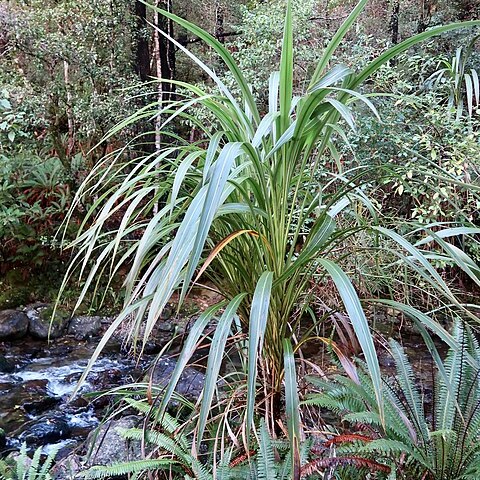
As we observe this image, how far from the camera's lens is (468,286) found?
3975 mm

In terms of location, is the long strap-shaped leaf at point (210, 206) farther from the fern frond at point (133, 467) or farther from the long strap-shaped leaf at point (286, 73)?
the fern frond at point (133, 467)

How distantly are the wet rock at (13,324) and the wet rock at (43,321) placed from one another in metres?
0.05

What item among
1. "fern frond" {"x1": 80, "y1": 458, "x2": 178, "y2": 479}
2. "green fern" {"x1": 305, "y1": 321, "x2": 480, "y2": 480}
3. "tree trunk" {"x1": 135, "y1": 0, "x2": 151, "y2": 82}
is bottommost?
"fern frond" {"x1": 80, "y1": 458, "x2": 178, "y2": 479}

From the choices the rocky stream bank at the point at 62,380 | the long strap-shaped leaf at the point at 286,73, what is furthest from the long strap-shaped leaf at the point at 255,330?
the rocky stream bank at the point at 62,380

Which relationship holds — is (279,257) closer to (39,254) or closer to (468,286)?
(468,286)

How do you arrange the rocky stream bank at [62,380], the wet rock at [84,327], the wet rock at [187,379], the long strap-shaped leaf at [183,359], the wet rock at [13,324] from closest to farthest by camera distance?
the long strap-shaped leaf at [183,359] < the rocky stream bank at [62,380] < the wet rock at [187,379] < the wet rock at [13,324] < the wet rock at [84,327]

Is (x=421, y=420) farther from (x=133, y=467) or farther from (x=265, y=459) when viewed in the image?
(x=133, y=467)

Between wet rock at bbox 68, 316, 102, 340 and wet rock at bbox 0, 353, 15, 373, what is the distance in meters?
0.62

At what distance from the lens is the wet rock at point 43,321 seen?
390cm

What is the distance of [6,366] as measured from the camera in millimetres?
3346

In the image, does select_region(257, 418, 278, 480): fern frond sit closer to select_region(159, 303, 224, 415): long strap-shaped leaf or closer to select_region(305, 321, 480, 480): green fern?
select_region(305, 321, 480, 480): green fern

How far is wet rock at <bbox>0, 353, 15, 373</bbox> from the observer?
3.32m

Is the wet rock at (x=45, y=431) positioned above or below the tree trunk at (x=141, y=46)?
below

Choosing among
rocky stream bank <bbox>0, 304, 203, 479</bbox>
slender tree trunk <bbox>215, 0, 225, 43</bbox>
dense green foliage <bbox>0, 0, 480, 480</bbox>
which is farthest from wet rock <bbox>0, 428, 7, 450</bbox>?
slender tree trunk <bbox>215, 0, 225, 43</bbox>
